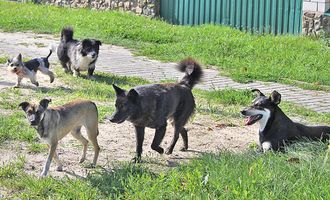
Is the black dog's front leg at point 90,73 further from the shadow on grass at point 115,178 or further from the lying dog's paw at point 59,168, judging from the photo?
the shadow on grass at point 115,178

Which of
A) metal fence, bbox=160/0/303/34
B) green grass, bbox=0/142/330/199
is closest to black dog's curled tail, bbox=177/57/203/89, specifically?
green grass, bbox=0/142/330/199

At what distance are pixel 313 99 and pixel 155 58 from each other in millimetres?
3903

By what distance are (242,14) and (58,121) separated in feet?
34.7

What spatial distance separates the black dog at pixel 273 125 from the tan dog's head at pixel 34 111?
2.17 meters

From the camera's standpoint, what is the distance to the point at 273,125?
824cm

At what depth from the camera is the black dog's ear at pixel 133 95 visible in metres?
7.63

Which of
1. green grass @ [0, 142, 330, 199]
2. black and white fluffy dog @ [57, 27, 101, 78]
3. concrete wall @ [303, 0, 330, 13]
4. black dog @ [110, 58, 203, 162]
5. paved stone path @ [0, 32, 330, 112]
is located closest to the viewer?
green grass @ [0, 142, 330, 199]

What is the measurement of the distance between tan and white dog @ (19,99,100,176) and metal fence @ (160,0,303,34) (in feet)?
31.4

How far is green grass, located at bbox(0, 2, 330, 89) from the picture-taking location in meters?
13.2

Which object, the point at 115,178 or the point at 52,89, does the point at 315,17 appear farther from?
the point at 115,178

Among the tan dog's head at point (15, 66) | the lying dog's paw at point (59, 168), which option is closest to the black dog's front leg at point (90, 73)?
the tan dog's head at point (15, 66)

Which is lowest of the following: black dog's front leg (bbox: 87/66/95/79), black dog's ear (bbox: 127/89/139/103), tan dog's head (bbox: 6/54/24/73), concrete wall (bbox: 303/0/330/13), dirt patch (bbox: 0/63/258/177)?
dirt patch (bbox: 0/63/258/177)

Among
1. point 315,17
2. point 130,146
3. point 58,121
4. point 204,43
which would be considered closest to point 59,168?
point 58,121

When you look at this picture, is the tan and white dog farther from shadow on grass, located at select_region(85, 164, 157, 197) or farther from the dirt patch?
shadow on grass, located at select_region(85, 164, 157, 197)
